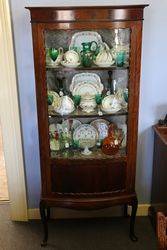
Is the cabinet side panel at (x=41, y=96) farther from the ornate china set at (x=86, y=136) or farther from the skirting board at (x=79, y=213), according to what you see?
the skirting board at (x=79, y=213)

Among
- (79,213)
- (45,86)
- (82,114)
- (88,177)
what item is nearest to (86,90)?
(82,114)

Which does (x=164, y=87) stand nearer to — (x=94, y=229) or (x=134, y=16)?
(x=134, y=16)

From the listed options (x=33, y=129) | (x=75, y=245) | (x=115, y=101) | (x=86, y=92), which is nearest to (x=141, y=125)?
(x=115, y=101)

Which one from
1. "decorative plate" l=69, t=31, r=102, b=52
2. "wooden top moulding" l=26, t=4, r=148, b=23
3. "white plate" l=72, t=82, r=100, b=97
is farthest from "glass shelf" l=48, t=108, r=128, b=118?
"wooden top moulding" l=26, t=4, r=148, b=23

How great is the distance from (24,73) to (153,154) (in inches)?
45.1

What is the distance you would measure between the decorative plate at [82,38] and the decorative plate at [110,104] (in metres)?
0.35

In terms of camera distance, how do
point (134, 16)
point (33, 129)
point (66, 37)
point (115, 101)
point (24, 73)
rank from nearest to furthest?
1. point (134, 16)
2. point (66, 37)
3. point (115, 101)
4. point (24, 73)
5. point (33, 129)

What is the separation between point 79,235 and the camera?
230 cm

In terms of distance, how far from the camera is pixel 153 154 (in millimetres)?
2332

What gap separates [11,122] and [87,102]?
0.60 m

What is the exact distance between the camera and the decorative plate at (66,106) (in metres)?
1.96

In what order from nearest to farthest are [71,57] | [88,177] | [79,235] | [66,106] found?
[71,57] < [66,106] < [88,177] < [79,235]

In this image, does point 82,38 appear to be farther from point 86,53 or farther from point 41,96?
point 41,96

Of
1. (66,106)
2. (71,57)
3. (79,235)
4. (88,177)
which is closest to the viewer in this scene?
(71,57)
